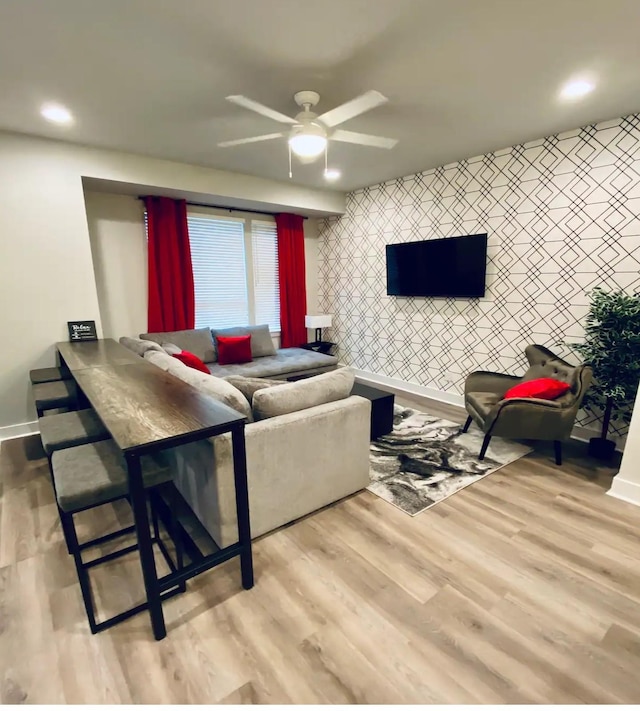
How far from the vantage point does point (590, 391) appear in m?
3.15

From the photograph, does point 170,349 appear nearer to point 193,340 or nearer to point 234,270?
point 193,340

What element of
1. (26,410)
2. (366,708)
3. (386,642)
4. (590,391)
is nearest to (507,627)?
(386,642)

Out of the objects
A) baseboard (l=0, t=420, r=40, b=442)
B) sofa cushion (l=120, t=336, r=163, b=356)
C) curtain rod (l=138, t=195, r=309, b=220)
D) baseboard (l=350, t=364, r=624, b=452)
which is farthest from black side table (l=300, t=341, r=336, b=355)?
baseboard (l=0, t=420, r=40, b=442)

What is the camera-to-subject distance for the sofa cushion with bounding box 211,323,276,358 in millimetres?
4930

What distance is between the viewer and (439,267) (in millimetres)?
4328

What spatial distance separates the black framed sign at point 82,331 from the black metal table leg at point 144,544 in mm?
2855

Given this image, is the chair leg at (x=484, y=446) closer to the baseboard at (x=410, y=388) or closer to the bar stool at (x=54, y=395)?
the baseboard at (x=410, y=388)

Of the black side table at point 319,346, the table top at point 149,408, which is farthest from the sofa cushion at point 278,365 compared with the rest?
the table top at point 149,408

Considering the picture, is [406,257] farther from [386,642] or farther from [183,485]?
[386,642]

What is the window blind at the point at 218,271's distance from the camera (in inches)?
193

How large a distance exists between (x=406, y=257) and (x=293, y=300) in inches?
75.9

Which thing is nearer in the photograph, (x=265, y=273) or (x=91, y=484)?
(x=91, y=484)

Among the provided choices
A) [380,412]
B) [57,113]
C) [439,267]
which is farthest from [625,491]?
[57,113]

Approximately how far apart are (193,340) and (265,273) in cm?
165
